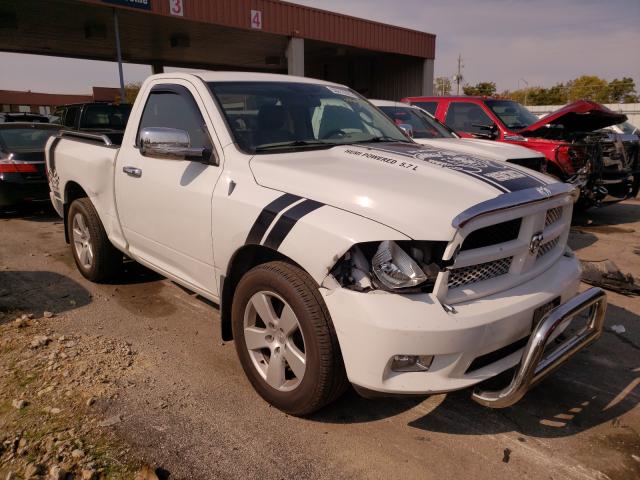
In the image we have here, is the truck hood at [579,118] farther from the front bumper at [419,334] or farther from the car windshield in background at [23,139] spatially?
the car windshield in background at [23,139]

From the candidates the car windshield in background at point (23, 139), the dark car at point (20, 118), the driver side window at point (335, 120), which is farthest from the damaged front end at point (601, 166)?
the dark car at point (20, 118)

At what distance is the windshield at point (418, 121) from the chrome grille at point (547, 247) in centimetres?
443

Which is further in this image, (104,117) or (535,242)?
(104,117)

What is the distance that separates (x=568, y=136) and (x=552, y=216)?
19.0 ft

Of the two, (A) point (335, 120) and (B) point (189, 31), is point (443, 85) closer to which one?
(B) point (189, 31)

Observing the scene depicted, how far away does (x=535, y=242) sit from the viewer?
8.51ft

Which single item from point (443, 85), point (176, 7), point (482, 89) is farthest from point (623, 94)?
point (176, 7)

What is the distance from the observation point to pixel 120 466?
7.76 ft

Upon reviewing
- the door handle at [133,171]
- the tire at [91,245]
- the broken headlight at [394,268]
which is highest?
the door handle at [133,171]

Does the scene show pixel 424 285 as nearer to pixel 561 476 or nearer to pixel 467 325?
pixel 467 325

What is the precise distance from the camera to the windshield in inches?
286

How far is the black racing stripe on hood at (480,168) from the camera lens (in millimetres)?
2575

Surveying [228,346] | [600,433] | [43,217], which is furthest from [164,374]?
[43,217]

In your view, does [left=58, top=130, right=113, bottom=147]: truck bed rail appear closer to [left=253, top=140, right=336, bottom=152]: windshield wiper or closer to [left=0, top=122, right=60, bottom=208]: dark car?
[left=253, top=140, right=336, bottom=152]: windshield wiper
